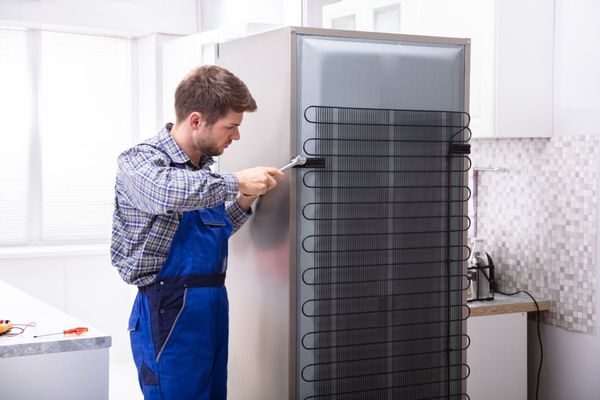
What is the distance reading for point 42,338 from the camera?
2016 mm

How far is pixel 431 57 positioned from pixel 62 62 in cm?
365

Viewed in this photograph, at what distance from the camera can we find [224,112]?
1.96 meters

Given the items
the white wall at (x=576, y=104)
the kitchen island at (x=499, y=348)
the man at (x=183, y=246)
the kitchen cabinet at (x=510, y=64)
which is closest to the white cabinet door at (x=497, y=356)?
the kitchen island at (x=499, y=348)

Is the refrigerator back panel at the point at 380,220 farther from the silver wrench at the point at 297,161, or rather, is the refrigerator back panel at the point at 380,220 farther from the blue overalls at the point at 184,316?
the blue overalls at the point at 184,316

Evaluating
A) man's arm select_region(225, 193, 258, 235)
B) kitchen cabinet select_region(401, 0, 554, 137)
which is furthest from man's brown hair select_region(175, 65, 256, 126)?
kitchen cabinet select_region(401, 0, 554, 137)

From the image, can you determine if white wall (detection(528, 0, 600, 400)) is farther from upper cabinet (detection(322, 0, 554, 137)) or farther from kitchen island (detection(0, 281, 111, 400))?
kitchen island (detection(0, 281, 111, 400))

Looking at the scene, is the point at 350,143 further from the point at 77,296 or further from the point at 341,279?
the point at 77,296

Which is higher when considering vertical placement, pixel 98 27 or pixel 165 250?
pixel 98 27

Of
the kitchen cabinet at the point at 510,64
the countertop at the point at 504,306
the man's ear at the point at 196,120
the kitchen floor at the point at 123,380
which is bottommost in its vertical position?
the kitchen floor at the point at 123,380

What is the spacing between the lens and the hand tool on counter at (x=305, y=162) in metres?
1.90

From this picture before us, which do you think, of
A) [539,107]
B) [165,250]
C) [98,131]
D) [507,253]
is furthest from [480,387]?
[98,131]

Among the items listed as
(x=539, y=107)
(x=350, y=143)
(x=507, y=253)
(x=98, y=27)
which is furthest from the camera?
(x=98, y=27)

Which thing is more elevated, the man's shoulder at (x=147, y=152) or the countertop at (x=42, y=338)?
the man's shoulder at (x=147, y=152)

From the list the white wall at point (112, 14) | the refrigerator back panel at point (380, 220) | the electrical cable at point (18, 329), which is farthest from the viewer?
the white wall at point (112, 14)
